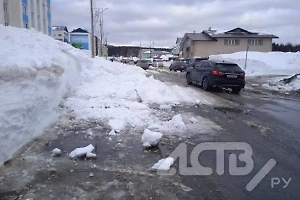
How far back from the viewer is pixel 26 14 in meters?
41.7

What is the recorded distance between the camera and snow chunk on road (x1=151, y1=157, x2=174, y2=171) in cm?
448

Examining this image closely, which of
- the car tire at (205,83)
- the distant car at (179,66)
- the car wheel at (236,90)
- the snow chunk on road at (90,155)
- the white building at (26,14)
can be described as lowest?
the snow chunk on road at (90,155)

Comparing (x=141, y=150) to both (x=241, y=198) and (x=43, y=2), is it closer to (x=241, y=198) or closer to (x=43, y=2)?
(x=241, y=198)

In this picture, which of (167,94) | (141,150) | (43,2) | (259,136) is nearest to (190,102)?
(167,94)

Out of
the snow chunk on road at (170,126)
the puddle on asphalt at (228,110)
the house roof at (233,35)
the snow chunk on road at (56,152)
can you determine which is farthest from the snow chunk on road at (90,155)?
the house roof at (233,35)

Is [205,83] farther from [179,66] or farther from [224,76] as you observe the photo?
[179,66]

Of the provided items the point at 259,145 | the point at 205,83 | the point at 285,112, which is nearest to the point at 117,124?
the point at 259,145

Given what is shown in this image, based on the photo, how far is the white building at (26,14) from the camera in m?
37.0

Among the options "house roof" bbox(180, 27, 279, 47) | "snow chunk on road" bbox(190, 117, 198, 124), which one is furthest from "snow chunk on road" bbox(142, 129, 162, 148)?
"house roof" bbox(180, 27, 279, 47)

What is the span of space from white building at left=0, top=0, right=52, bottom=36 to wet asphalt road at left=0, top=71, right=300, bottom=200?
33.6 metres

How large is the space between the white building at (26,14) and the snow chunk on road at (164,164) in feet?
116

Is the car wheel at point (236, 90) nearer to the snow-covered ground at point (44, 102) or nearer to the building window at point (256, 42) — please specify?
the snow-covered ground at point (44, 102)

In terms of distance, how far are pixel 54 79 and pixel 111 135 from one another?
269 centimetres

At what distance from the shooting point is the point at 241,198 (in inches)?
144
